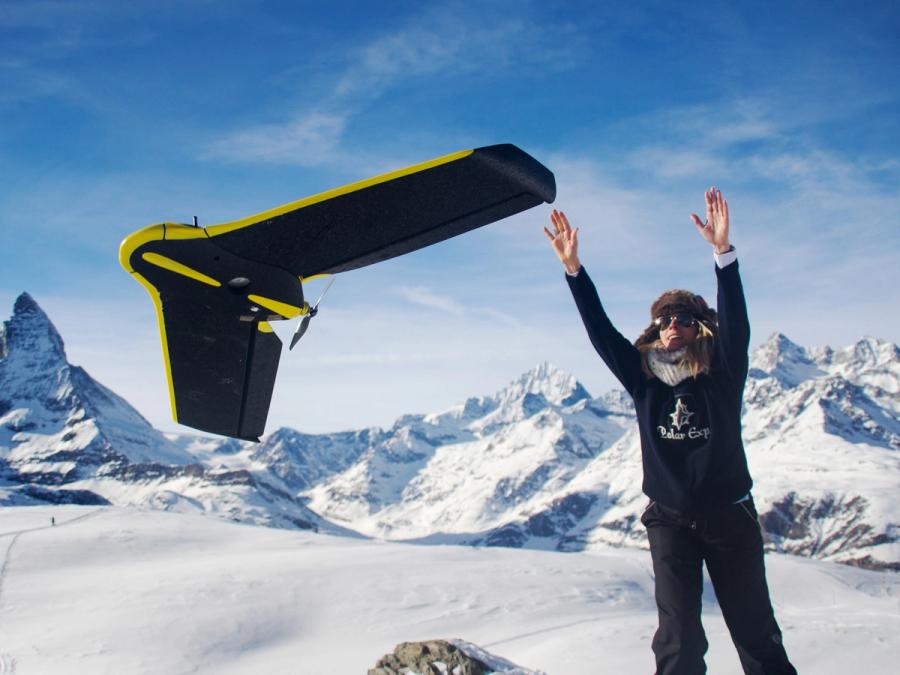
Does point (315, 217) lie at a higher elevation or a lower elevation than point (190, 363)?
higher

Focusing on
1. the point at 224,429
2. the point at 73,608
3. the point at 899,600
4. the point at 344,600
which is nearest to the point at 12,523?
the point at 73,608

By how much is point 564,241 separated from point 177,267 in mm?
3234

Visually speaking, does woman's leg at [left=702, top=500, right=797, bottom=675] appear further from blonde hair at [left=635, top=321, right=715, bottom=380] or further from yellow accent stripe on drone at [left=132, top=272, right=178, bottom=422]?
yellow accent stripe on drone at [left=132, top=272, right=178, bottom=422]

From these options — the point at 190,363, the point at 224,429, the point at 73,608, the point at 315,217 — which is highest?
the point at 315,217

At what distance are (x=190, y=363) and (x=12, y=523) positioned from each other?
369 feet

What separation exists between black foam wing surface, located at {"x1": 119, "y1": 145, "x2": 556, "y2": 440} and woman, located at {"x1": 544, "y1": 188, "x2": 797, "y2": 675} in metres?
1.60

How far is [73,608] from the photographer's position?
53156mm

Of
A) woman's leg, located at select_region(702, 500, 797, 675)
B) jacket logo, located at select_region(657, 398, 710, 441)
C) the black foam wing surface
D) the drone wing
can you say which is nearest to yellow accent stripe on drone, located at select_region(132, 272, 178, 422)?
the black foam wing surface

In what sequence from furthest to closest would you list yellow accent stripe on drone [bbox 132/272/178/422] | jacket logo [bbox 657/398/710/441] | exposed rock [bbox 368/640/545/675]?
exposed rock [bbox 368/640/545/675] < jacket logo [bbox 657/398/710/441] < yellow accent stripe on drone [bbox 132/272/178/422]

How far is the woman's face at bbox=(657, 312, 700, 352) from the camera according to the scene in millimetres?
5793

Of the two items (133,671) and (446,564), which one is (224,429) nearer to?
(133,671)

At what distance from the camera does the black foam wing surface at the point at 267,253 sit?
448 centimetres

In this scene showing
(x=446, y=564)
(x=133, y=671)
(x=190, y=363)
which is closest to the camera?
(x=190, y=363)

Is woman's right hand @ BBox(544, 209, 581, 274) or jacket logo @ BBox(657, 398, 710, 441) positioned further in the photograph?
woman's right hand @ BBox(544, 209, 581, 274)
